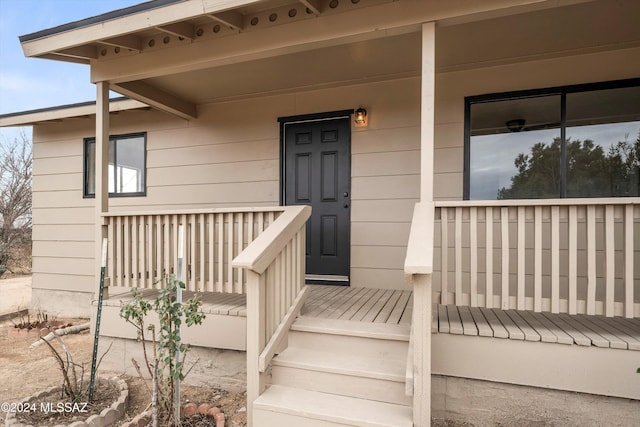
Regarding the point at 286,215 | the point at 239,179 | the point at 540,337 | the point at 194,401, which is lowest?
the point at 194,401

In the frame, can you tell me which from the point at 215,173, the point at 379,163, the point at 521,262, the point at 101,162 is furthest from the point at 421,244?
the point at 215,173

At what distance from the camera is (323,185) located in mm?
4473

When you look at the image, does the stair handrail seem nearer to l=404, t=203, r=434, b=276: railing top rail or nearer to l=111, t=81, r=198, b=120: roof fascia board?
l=404, t=203, r=434, b=276: railing top rail

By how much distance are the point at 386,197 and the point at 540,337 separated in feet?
7.33

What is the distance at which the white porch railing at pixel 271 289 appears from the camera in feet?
7.50

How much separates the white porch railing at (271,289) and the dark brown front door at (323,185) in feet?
4.80

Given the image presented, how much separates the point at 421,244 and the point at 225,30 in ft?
8.30

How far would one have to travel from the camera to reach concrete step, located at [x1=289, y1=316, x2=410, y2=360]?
245cm

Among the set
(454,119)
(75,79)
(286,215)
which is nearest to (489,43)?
(454,119)

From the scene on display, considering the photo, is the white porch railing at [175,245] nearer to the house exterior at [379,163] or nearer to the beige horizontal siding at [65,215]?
the house exterior at [379,163]

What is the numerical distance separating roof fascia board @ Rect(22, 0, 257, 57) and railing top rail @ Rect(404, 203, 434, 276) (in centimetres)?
194

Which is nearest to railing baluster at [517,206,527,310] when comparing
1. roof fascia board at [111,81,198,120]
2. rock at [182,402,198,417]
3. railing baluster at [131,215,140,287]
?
rock at [182,402,198,417]

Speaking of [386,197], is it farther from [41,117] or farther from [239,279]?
[41,117]

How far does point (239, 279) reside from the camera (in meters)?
3.03
